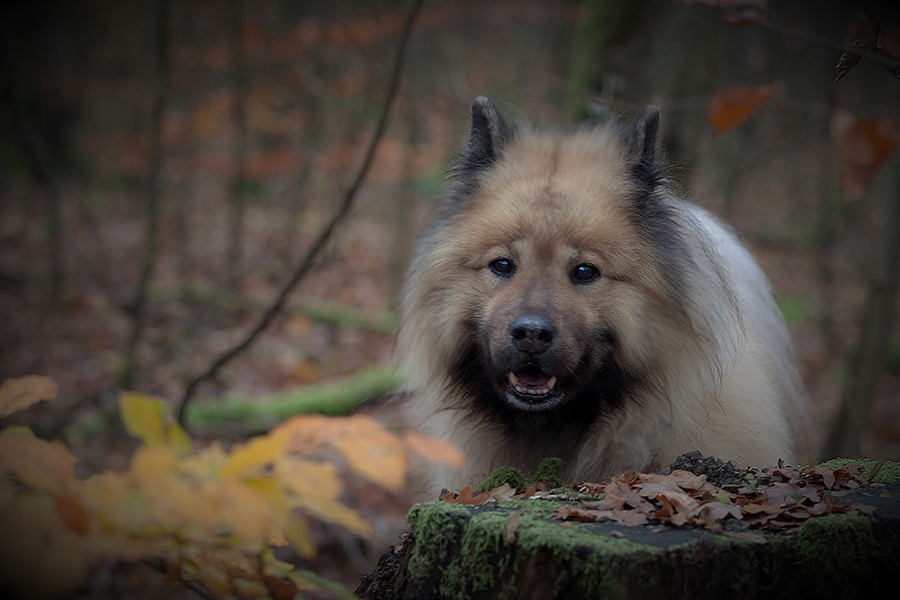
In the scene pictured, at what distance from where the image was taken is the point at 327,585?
2.12 metres

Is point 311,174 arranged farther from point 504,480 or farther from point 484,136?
point 504,480

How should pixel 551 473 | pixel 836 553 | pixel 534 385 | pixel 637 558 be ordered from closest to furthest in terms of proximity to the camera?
pixel 637 558
pixel 836 553
pixel 551 473
pixel 534 385

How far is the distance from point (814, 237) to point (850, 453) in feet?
25.6

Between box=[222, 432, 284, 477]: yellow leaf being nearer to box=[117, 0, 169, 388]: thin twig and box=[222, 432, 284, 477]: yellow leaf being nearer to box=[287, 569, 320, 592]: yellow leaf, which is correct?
box=[287, 569, 320, 592]: yellow leaf

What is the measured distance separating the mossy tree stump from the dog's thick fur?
1.05 metres

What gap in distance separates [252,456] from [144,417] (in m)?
0.40

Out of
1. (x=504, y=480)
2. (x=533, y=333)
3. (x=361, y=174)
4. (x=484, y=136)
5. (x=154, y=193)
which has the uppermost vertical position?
(x=484, y=136)

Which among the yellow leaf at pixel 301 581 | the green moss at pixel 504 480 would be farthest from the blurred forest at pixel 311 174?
the yellow leaf at pixel 301 581

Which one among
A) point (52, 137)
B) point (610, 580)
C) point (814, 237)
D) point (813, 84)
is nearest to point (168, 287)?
point (52, 137)

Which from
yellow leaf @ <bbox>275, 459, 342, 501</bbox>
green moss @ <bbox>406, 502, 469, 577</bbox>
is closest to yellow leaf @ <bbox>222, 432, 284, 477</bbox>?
yellow leaf @ <bbox>275, 459, 342, 501</bbox>

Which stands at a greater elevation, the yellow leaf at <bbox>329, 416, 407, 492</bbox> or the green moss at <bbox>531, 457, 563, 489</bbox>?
the yellow leaf at <bbox>329, 416, 407, 492</bbox>

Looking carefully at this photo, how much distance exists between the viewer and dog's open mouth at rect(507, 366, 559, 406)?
3.28 m

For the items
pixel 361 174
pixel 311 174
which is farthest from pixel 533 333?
pixel 311 174

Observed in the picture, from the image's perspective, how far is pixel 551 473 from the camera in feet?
10.5
